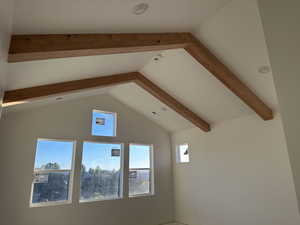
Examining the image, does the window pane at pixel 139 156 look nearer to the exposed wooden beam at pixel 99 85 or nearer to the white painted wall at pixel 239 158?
the white painted wall at pixel 239 158

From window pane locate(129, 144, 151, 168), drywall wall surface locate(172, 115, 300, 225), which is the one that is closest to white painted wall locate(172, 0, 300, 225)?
drywall wall surface locate(172, 115, 300, 225)

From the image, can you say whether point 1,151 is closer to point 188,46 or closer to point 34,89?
point 34,89

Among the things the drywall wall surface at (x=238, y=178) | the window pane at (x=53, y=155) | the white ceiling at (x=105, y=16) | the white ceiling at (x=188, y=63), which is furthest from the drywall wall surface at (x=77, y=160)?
the white ceiling at (x=105, y=16)

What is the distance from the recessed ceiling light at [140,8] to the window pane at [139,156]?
15.3 ft

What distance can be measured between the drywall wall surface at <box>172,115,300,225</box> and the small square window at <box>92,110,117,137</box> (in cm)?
247

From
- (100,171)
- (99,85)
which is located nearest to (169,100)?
(99,85)

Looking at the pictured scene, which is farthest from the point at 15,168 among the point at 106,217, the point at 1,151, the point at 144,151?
the point at 144,151

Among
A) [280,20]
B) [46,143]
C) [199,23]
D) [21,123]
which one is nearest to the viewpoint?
[280,20]

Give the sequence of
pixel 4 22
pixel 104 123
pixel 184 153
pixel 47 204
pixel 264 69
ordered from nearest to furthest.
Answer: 1. pixel 4 22
2. pixel 264 69
3. pixel 47 204
4. pixel 104 123
5. pixel 184 153

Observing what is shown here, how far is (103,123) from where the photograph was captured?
6.05 metres

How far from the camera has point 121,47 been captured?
9.12ft

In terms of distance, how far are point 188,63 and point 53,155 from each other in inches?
162

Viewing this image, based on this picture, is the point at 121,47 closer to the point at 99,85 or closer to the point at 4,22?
the point at 99,85

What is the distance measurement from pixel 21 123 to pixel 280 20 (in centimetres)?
538
